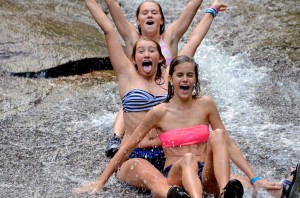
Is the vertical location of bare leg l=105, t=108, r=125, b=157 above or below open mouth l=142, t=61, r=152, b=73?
below

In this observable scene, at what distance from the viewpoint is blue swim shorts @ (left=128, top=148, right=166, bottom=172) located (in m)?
5.18

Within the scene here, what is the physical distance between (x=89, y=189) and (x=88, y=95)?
2928mm

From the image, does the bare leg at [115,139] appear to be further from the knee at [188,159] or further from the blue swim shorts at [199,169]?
the knee at [188,159]

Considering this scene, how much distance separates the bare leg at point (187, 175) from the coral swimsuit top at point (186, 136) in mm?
265

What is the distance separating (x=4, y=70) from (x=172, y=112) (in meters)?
3.90

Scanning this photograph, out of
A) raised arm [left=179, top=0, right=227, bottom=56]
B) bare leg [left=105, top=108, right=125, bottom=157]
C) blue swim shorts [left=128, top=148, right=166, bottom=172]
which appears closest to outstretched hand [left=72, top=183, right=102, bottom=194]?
blue swim shorts [left=128, top=148, right=166, bottom=172]

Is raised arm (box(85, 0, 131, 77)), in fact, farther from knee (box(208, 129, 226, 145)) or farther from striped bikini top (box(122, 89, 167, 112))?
knee (box(208, 129, 226, 145))

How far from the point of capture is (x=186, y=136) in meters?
4.79

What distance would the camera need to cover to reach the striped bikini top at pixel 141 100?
17.5 feet

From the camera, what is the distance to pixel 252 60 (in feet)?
28.9

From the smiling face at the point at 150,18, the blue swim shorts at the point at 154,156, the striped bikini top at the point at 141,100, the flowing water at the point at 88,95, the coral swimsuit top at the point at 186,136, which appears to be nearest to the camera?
the coral swimsuit top at the point at 186,136

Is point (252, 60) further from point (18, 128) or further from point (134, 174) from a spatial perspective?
point (134, 174)

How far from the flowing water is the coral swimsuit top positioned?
531 millimetres

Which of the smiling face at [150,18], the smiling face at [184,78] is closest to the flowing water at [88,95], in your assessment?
the smiling face at [184,78]
